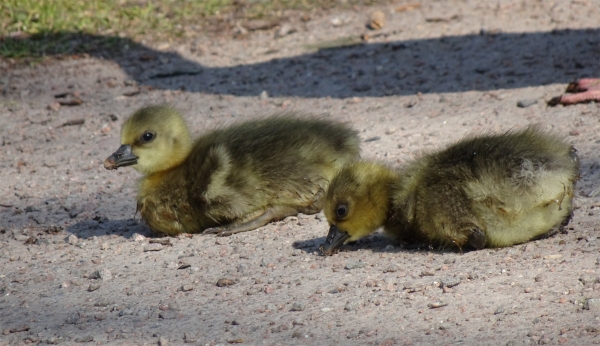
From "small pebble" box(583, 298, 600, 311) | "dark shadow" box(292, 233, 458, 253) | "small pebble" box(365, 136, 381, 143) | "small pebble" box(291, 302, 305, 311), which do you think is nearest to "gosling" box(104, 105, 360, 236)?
"dark shadow" box(292, 233, 458, 253)

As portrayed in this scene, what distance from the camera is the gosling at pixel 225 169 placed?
18.7 feet

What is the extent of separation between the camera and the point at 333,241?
5102mm

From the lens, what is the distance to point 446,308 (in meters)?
4.14

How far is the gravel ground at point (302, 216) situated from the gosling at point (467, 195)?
0.13 metres

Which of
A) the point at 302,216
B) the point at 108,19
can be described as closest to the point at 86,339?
the point at 302,216

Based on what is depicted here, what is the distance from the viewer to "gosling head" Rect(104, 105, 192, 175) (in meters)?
5.86

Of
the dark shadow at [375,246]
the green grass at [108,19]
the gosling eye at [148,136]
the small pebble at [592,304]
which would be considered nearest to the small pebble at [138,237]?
the gosling eye at [148,136]

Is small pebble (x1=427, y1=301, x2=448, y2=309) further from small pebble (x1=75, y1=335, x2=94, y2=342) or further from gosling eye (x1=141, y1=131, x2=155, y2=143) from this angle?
gosling eye (x1=141, y1=131, x2=155, y2=143)

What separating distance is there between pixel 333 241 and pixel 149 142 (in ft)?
5.06

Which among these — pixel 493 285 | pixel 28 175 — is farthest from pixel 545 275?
pixel 28 175

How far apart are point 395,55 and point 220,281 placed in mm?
5904

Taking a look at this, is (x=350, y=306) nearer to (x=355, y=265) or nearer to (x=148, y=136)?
(x=355, y=265)

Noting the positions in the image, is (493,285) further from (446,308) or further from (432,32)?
(432,32)

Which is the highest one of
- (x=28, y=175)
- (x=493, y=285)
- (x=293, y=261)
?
(x=493, y=285)
